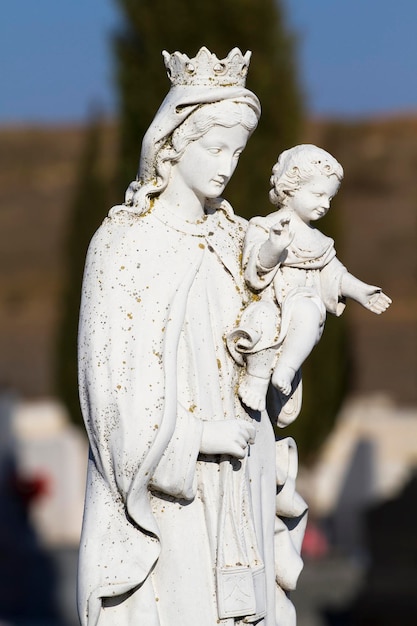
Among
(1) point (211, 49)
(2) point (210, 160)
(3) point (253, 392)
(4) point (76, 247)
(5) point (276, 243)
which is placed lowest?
(4) point (76, 247)

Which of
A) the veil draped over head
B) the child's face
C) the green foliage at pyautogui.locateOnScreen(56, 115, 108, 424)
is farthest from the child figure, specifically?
the green foliage at pyautogui.locateOnScreen(56, 115, 108, 424)

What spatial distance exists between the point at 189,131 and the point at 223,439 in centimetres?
99

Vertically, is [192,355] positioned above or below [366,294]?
below

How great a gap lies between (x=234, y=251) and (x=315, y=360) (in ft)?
50.1

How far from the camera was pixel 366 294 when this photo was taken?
5.72 metres

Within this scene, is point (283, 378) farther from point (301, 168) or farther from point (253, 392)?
point (301, 168)

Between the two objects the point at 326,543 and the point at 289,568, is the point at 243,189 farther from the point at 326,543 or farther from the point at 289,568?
the point at 289,568

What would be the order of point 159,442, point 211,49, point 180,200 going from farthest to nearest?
point 211,49 < point 180,200 < point 159,442

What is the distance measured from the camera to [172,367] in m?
5.46

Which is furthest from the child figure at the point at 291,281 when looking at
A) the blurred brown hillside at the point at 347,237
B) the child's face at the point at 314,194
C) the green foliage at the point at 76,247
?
the blurred brown hillside at the point at 347,237

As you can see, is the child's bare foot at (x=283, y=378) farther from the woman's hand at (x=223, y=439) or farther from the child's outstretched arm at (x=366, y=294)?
the child's outstretched arm at (x=366, y=294)

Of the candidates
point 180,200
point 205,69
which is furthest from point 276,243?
point 205,69

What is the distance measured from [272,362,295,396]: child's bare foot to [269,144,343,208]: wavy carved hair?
581mm

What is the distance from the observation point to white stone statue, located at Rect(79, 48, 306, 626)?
5.44 metres
